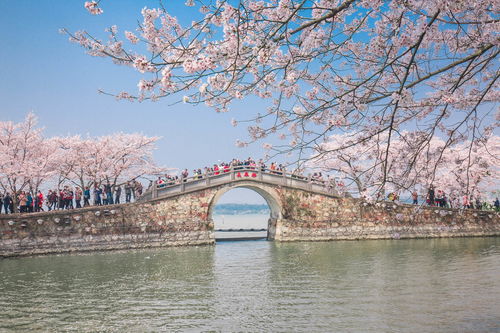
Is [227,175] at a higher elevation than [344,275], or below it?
higher

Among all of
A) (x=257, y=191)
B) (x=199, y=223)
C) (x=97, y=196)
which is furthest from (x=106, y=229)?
(x=257, y=191)

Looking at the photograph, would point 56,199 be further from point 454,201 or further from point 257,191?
point 454,201

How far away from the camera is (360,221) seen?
2453 cm

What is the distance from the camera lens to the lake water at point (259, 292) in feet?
25.1

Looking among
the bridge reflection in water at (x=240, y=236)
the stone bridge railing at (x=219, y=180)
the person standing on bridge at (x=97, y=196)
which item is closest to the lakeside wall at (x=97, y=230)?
the stone bridge railing at (x=219, y=180)

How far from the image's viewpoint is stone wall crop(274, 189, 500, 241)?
2405 cm

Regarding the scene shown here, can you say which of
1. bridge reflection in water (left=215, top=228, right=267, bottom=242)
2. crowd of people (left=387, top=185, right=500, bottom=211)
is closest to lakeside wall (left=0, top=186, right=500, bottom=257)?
crowd of people (left=387, top=185, right=500, bottom=211)

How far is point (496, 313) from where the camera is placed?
7.59m

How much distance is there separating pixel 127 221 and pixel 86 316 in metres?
13.4

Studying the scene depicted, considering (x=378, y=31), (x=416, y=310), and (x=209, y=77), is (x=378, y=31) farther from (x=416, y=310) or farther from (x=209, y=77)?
(x=416, y=310)

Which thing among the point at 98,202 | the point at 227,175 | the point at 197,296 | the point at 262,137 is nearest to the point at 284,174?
the point at 227,175

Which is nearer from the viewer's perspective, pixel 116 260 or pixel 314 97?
pixel 314 97

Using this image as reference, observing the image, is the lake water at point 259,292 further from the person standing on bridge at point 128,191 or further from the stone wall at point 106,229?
the person standing on bridge at point 128,191

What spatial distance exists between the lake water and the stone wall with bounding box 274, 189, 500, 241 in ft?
20.1
